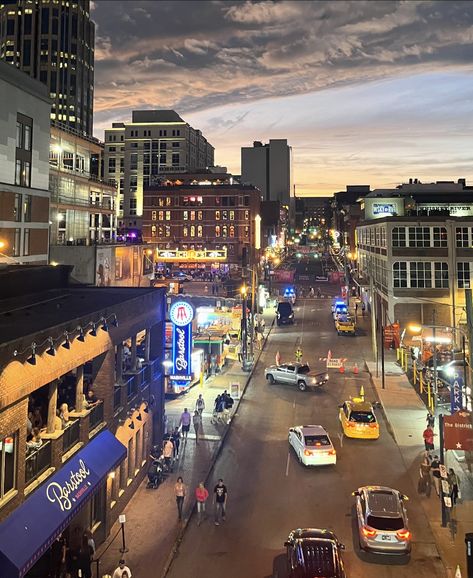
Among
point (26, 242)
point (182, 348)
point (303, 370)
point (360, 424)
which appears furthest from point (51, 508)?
point (26, 242)

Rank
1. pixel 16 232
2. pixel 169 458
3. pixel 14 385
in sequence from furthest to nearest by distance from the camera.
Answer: pixel 16 232, pixel 169 458, pixel 14 385

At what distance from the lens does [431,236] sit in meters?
47.0

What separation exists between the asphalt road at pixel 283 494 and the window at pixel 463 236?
21.0m

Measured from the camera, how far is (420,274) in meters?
47.0

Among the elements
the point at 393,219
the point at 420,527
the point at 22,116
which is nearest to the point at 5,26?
the point at 22,116

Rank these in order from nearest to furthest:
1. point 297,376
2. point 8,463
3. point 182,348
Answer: point 8,463
point 182,348
point 297,376

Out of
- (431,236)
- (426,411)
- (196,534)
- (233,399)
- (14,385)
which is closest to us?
(14,385)

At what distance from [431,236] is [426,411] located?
23469 millimetres

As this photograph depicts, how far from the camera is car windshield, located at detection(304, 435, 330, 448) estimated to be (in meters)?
21.0

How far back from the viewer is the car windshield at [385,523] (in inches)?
572

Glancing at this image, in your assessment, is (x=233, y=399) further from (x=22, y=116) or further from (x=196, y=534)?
(x=22, y=116)

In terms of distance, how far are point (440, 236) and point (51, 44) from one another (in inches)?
4509

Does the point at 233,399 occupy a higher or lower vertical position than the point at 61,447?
lower

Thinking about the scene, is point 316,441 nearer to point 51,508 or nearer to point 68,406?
point 68,406
